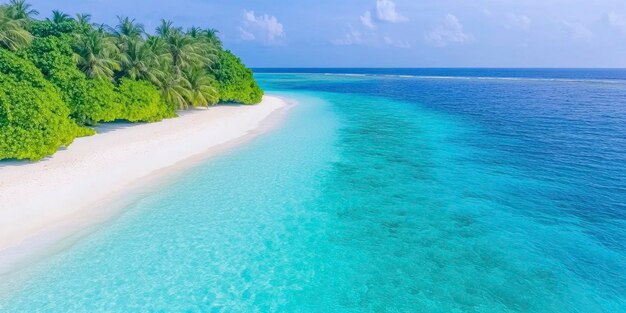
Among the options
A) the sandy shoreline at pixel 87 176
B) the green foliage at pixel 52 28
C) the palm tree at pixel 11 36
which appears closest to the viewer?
Answer: the sandy shoreline at pixel 87 176

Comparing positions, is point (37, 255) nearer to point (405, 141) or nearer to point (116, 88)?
point (116, 88)

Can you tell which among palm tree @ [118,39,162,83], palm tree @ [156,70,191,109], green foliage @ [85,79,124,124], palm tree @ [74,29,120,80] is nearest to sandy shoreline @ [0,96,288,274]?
green foliage @ [85,79,124,124]

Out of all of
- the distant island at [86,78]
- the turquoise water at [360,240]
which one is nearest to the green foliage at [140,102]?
the distant island at [86,78]

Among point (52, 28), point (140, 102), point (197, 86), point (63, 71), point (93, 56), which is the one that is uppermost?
point (52, 28)

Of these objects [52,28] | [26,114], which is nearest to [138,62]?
[52,28]

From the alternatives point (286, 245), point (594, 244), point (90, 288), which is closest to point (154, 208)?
point (90, 288)

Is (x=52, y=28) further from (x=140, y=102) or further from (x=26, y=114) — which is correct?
(x=26, y=114)

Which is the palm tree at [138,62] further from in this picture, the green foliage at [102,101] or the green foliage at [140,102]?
the green foliage at [102,101]
